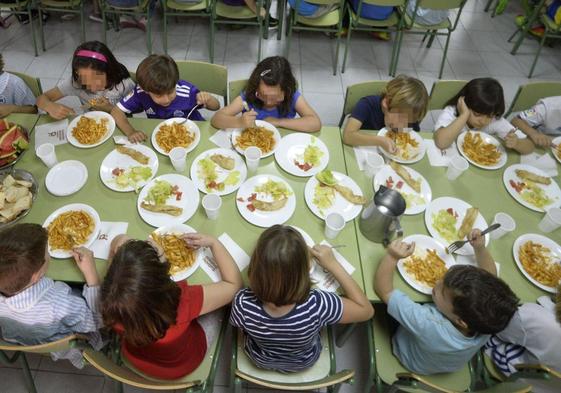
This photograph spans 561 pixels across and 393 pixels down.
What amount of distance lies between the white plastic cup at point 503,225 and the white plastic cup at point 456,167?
0.35 m

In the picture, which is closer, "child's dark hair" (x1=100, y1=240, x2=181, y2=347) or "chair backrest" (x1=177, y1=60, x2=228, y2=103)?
"child's dark hair" (x1=100, y1=240, x2=181, y2=347)

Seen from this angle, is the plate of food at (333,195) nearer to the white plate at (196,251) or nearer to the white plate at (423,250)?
the white plate at (423,250)

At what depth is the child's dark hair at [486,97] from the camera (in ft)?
8.50

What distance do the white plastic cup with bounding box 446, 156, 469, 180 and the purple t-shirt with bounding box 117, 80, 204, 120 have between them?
1.90 metres

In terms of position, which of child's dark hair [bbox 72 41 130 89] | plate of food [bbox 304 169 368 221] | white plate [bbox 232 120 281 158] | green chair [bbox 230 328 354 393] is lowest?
green chair [bbox 230 328 354 393]

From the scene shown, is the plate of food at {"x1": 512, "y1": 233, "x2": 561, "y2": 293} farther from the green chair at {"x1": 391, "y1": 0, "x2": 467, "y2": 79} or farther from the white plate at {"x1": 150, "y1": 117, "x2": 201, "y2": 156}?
the green chair at {"x1": 391, "y1": 0, "x2": 467, "y2": 79}

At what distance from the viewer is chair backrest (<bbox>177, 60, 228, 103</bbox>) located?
2.92 m

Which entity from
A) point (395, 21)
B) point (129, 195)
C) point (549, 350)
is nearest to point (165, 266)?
point (129, 195)

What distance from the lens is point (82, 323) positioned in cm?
178

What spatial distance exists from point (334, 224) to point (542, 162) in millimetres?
1653

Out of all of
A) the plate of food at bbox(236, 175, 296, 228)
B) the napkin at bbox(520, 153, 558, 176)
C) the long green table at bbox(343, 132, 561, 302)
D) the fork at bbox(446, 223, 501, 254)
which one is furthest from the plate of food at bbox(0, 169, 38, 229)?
the napkin at bbox(520, 153, 558, 176)

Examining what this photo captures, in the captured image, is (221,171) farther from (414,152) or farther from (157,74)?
(414,152)

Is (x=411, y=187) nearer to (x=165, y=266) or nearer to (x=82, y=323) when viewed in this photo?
(x=165, y=266)

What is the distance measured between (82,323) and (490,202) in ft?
7.79
